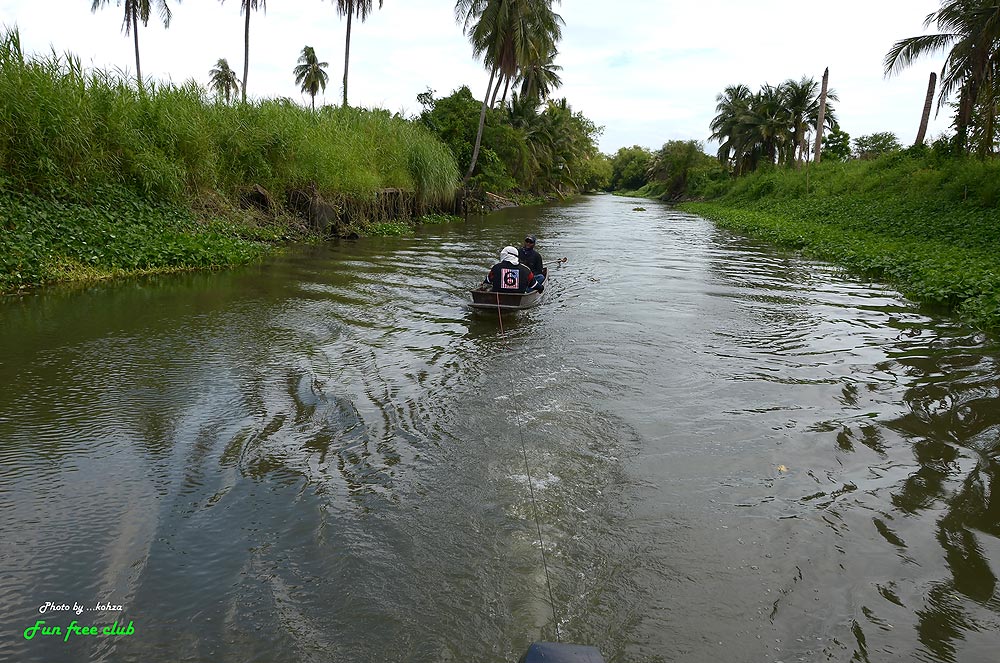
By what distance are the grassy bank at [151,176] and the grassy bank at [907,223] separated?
1391cm

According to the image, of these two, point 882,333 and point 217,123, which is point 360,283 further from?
point 882,333

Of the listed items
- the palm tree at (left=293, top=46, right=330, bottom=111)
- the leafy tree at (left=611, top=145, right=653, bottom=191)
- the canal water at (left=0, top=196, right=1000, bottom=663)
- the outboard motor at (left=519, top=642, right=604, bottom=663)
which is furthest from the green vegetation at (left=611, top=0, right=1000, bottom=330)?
the leafy tree at (left=611, top=145, right=653, bottom=191)

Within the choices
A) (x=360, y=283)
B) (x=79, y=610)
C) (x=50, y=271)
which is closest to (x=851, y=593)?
(x=79, y=610)

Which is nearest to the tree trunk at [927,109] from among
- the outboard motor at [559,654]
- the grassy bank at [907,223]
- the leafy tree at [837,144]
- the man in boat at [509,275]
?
the grassy bank at [907,223]

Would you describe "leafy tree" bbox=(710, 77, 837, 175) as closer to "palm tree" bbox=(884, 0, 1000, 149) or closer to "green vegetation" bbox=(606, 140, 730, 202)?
"green vegetation" bbox=(606, 140, 730, 202)

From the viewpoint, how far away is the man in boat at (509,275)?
984 centimetres

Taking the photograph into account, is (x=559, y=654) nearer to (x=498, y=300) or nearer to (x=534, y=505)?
(x=534, y=505)

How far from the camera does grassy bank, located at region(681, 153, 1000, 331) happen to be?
34.4 feet

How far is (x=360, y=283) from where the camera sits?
1198cm

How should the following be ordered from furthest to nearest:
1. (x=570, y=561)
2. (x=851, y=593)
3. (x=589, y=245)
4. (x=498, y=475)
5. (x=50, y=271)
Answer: (x=589, y=245) → (x=50, y=271) → (x=498, y=475) → (x=570, y=561) → (x=851, y=593)

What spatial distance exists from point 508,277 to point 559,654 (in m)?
7.90

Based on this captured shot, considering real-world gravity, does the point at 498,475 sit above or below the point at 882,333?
below

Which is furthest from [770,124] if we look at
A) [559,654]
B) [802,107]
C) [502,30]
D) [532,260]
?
[559,654]

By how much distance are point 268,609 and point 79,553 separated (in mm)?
1289
